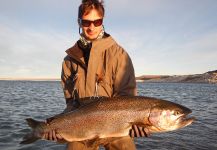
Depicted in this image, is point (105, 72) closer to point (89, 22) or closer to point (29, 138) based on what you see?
point (89, 22)

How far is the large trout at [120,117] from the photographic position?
502 cm

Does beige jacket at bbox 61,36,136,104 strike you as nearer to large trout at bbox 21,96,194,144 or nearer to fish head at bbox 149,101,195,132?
large trout at bbox 21,96,194,144

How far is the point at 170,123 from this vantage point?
16.5 ft

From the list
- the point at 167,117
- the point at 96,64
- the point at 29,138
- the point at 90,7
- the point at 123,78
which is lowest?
the point at 29,138

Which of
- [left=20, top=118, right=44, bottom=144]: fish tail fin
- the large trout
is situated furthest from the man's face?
[left=20, top=118, right=44, bottom=144]: fish tail fin

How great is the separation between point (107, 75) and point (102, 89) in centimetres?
26

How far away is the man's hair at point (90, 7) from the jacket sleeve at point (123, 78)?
89 centimetres

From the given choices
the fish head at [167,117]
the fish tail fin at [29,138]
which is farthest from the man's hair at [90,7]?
the fish tail fin at [29,138]

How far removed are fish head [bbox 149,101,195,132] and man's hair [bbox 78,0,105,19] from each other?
201 centimetres

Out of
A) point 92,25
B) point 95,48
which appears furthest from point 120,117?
point 92,25

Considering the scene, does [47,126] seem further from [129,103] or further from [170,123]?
[170,123]

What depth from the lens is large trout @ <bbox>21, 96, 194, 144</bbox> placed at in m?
5.02

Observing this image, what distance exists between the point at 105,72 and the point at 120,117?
958 mm

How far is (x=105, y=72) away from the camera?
18.7 feet
